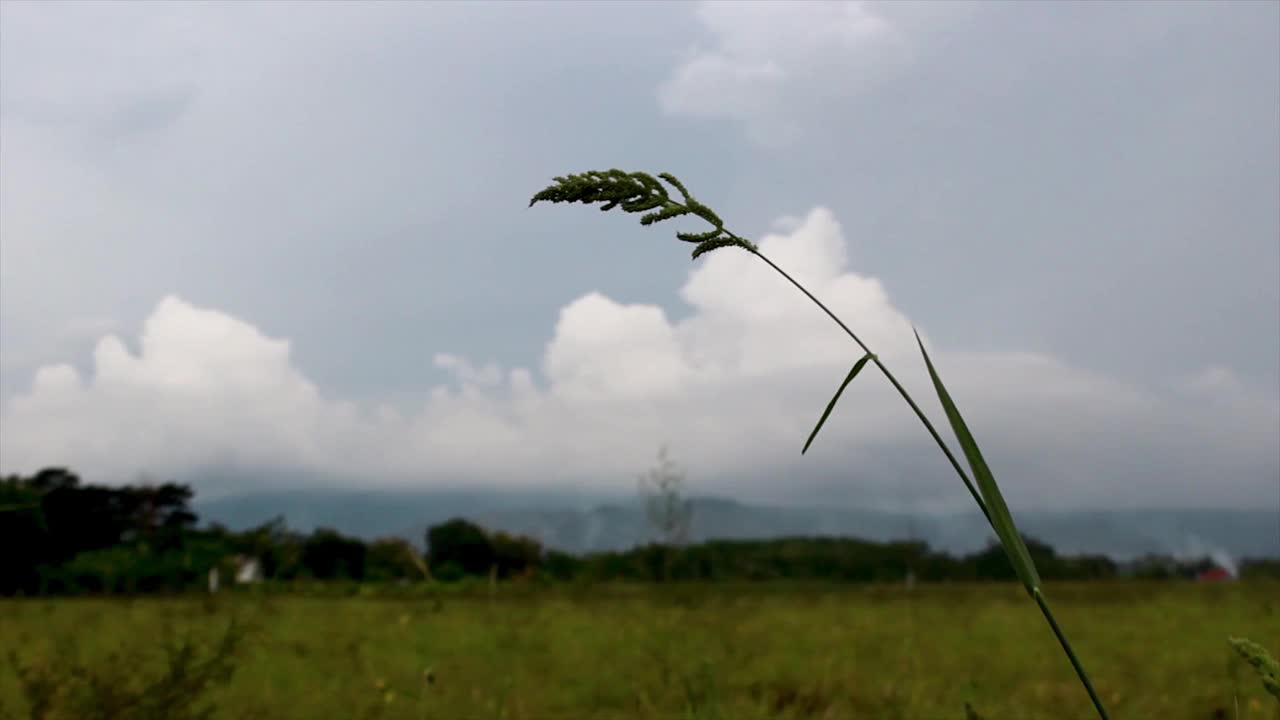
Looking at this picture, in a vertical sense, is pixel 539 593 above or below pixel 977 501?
below

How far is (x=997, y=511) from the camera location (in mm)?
997

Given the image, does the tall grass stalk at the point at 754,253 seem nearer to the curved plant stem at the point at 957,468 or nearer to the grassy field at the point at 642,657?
the curved plant stem at the point at 957,468

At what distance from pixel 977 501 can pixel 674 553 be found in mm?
7769

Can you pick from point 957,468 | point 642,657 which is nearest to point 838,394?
point 957,468

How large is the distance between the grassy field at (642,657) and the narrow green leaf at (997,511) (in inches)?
42.8

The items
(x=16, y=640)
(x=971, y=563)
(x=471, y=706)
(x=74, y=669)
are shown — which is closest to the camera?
(x=74, y=669)

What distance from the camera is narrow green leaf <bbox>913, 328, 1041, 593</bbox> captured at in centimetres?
99

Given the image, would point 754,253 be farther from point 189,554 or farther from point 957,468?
point 189,554

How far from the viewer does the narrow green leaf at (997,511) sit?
39.1 inches

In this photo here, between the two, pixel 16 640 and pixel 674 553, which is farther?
pixel 674 553

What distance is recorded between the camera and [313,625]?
677 centimetres

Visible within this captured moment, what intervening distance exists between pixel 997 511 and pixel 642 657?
486cm

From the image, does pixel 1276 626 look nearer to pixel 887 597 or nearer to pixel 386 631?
pixel 887 597

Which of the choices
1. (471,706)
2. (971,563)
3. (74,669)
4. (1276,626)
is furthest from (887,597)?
(971,563)
